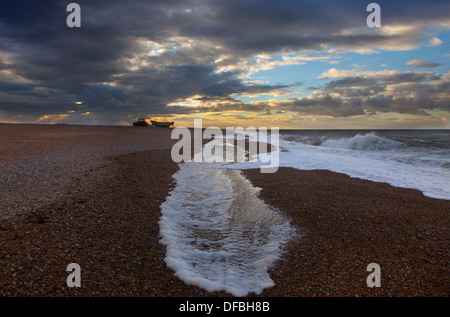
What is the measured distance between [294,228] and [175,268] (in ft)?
10.3

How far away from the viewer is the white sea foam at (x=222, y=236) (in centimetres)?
405

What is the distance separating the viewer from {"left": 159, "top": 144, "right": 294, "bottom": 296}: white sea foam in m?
4.05

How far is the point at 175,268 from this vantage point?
4129 millimetres

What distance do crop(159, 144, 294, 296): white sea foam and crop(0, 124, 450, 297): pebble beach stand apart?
0.23 metres

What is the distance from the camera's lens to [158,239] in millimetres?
5129

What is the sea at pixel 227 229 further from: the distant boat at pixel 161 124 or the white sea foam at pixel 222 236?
the distant boat at pixel 161 124

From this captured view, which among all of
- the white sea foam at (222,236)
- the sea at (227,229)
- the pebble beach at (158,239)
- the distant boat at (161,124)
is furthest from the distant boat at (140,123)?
the white sea foam at (222,236)

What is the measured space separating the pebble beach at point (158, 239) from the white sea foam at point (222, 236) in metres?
0.23

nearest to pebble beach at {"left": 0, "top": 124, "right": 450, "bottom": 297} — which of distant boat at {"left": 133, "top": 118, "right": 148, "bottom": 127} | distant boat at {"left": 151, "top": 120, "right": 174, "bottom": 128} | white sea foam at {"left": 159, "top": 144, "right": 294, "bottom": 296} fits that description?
white sea foam at {"left": 159, "top": 144, "right": 294, "bottom": 296}

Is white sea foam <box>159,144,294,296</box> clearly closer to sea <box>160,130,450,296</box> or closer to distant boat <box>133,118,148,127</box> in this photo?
sea <box>160,130,450,296</box>

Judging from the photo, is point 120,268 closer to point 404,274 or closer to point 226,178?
point 404,274

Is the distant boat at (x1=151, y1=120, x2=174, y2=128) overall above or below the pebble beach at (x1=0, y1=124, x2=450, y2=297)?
above
